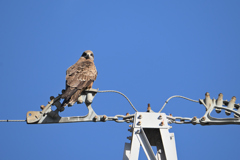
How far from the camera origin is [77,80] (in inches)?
359

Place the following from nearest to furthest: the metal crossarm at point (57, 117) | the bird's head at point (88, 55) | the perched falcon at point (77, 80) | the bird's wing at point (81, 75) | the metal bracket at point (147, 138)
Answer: the metal bracket at point (147, 138), the metal crossarm at point (57, 117), the perched falcon at point (77, 80), the bird's wing at point (81, 75), the bird's head at point (88, 55)

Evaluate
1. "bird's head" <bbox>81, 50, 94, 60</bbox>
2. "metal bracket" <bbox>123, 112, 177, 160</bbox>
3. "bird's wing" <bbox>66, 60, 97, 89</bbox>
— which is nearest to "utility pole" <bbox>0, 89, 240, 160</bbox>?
"metal bracket" <bbox>123, 112, 177, 160</bbox>

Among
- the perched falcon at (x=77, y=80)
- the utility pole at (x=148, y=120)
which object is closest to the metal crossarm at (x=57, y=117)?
the utility pole at (x=148, y=120)

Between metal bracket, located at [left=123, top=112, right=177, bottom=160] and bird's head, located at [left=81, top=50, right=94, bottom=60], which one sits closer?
metal bracket, located at [left=123, top=112, right=177, bottom=160]

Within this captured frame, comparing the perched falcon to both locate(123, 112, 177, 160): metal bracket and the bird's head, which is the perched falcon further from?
the bird's head

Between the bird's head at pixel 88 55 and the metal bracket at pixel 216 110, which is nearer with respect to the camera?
the metal bracket at pixel 216 110

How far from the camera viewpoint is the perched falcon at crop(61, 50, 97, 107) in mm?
8148

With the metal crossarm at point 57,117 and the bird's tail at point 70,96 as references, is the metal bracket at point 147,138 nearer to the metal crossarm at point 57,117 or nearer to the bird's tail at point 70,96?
the metal crossarm at point 57,117

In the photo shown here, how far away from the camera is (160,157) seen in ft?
24.0

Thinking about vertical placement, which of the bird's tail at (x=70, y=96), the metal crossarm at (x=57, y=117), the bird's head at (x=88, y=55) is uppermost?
the bird's head at (x=88, y=55)

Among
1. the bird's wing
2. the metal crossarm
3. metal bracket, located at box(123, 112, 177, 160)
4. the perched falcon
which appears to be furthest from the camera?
the bird's wing

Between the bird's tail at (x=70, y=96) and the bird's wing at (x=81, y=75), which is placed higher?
the bird's wing at (x=81, y=75)

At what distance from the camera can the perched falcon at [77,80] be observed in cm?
815

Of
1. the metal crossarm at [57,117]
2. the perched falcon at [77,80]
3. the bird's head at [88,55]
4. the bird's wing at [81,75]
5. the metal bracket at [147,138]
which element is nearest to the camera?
the metal bracket at [147,138]
